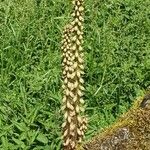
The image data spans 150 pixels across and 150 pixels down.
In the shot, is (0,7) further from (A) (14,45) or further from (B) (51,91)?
(B) (51,91)

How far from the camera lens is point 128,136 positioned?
409cm

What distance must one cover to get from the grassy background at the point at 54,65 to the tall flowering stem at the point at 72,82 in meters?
0.64

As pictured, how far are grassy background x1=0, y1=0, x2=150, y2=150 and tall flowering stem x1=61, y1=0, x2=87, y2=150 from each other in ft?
2.10

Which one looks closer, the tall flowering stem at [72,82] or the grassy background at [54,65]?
the tall flowering stem at [72,82]

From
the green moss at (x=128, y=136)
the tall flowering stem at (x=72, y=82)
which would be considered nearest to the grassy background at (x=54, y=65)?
the tall flowering stem at (x=72, y=82)

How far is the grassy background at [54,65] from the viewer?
230 inches

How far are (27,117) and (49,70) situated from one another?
1.26 metres

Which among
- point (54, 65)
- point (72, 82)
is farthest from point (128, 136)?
point (54, 65)

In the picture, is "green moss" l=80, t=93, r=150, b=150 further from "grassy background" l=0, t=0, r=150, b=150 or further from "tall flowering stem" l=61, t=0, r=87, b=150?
"grassy background" l=0, t=0, r=150, b=150

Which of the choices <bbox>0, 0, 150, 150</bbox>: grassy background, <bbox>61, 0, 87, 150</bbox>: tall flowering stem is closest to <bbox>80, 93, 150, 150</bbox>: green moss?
<bbox>61, 0, 87, 150</bbox>: tall flowering stem

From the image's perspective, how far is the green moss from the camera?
4.04 metres

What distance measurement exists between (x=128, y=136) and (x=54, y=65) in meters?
3.30

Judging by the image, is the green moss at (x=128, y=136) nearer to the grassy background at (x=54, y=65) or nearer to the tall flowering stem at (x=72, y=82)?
the tall flowering stem at (x=72, y=82)

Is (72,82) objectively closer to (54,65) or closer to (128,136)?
(128,136)
